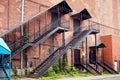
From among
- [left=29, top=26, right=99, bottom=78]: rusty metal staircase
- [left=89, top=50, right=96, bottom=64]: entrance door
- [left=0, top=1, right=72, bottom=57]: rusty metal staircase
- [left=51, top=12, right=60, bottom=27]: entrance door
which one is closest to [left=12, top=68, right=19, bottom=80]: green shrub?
[left=29, top=26, right=99, bottom=78]: rusty metal staircase

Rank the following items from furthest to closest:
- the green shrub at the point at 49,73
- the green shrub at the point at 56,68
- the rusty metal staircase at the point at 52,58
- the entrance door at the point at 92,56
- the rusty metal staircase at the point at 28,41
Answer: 1. the entrance door at the point at 92,56
2. the green shrub at the point at 56,68
3. the green shrub at the point at 49,73
4. the rusty metal staircase at the point at 28,41
5. the rusty metal staircase at the point at 52,58

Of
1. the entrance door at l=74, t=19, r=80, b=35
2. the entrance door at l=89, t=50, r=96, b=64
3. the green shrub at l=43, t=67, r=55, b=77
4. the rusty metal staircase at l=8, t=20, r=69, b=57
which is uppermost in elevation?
the entrance door at l=74, t=19, r=80, b=35

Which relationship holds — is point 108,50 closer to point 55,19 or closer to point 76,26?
point 76,26

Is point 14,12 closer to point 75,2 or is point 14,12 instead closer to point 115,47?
point 75,2

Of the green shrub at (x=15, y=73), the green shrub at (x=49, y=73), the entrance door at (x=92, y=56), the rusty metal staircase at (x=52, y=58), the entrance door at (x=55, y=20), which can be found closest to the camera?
the green shrub at (x=15, y=73)

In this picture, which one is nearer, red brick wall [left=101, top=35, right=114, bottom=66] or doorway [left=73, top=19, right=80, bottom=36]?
doorway [left=73, top=19, right=80, bottom=36]

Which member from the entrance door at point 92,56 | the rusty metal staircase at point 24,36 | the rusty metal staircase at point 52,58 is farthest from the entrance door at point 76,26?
the rusty metal staircase at point 24,36

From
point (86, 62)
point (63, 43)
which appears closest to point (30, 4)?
point (63, 43)

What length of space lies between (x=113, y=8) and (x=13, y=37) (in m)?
22.1

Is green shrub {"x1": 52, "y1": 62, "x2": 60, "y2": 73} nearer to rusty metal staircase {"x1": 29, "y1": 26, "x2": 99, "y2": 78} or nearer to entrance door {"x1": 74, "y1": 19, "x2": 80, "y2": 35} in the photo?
rusty metal staircase {"x1": 29, "y1": 26, "x2": 99, "y2": 78}

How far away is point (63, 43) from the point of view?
84.5 ft

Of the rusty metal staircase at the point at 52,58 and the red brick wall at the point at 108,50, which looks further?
the red brick wall at the point at 108,50

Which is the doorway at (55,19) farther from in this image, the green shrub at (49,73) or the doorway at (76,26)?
the green shrub at (49,73)

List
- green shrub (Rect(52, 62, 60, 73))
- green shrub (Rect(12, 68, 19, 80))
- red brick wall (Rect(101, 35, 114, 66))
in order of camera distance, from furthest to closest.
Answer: red brick wall (Rect(101, 35, 114, 66)), green shrub (Rect(52, 62, 60, 73)), green shrub (Rect(12, 68, 19, 80))
